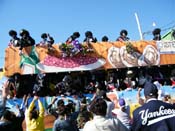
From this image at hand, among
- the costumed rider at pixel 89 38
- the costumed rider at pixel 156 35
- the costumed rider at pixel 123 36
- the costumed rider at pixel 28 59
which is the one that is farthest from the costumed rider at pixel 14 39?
the costumed rider at pixel 156 35

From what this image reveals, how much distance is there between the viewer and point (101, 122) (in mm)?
4500

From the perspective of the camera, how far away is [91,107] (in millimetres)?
4625

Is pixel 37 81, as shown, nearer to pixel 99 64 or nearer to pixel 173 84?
pixel 99 64

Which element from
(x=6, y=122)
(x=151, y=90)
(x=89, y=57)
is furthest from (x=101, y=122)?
(x=89, y=57)

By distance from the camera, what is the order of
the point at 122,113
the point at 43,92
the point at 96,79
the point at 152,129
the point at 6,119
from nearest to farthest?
the point at 152,129
the point at 6,119
the point at 122,113
the point at 43,92
the point at 96,79

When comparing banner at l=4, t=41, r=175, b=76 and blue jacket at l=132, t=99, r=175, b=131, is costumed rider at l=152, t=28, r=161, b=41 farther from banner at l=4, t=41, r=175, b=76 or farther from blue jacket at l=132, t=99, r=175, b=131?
blue jacket at l=132, t=99, r=175, b=131

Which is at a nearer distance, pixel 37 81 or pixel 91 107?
pixel 91 107

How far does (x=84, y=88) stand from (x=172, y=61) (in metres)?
3.67

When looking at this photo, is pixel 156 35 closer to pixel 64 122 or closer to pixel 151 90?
pixel 64 122

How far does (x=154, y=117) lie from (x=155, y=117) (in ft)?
0.04

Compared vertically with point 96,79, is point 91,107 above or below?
below

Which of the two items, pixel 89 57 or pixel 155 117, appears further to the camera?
pixel 89 57

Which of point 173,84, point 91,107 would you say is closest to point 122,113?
point 91,107

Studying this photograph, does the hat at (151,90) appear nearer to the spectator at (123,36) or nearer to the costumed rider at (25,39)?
the costumed rider at (25,39)
